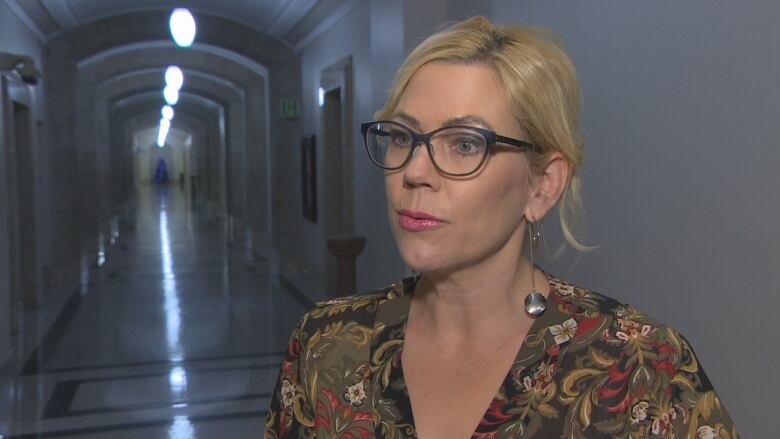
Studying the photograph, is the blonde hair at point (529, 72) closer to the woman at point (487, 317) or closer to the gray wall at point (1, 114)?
the woman at point (487, 317)

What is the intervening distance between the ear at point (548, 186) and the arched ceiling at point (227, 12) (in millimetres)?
8358

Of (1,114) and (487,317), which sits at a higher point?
(1,114)

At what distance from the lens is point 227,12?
41.7 feet

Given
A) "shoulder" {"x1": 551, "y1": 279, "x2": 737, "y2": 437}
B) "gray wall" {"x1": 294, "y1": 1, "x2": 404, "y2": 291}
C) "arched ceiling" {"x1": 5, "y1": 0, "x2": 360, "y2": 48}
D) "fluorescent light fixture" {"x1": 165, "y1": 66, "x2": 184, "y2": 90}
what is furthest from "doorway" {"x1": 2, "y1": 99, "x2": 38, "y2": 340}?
"shoulder" {"x1": 551, "y1": 279, "x2": 737, "y2": 437}

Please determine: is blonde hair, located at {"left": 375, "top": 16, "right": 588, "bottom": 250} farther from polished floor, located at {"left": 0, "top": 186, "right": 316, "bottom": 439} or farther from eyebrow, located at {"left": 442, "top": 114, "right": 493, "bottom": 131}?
polished floor, located at {"left": 0, "top": 186, "right": 316, "bottom": 439}

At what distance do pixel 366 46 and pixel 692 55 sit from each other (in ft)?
20.0

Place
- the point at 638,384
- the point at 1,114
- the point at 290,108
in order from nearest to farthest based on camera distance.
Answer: the point at 638,384 < the point at 1,114 < the point at 290,108

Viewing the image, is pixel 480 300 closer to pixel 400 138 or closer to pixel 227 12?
pixel 400 138

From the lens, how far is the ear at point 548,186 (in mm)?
1449

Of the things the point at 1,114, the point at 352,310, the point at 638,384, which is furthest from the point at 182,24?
the point at 638,384

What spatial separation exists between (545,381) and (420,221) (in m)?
0.31

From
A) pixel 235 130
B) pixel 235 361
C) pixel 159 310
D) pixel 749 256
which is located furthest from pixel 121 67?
pixel 749 256

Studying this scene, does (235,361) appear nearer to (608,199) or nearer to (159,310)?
(159,310)

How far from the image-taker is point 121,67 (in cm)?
1720
